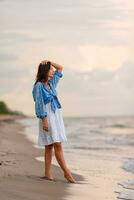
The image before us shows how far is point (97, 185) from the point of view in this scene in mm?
8977

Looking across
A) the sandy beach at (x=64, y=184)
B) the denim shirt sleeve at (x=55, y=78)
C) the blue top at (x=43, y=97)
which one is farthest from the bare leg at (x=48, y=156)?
the denim shirt sleeve at (x=55, y=78)

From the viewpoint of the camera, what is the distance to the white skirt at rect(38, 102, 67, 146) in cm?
868

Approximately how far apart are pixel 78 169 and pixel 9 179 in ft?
11.6

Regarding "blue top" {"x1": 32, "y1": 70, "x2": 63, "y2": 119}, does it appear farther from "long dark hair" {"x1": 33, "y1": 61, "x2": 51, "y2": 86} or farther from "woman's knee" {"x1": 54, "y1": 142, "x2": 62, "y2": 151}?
"woman's knee" {"x1": 54, "y1": 142, "x2": 62, "y2": 151}

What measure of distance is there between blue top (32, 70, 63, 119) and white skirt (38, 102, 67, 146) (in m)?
0.08

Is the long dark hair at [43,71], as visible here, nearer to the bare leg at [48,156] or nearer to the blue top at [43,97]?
the blue top at [43,97]

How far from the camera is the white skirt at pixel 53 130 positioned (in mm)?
8682

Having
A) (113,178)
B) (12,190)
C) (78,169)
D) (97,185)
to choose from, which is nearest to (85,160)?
(78,169)

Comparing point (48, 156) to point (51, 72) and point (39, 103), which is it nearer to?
point (39, 103)

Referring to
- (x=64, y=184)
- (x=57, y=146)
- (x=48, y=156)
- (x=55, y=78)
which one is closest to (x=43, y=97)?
(x=55, y=78)

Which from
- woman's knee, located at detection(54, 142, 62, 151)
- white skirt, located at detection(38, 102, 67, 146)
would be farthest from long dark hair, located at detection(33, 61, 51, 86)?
woman's knee, located at detection(54, 142, 62, 151)

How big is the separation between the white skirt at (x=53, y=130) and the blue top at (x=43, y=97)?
0.28 ft

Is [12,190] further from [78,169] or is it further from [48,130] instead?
[78,169]

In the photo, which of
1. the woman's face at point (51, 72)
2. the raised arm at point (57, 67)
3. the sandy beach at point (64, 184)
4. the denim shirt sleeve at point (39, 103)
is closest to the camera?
the sandy beach at point (64, 184)
